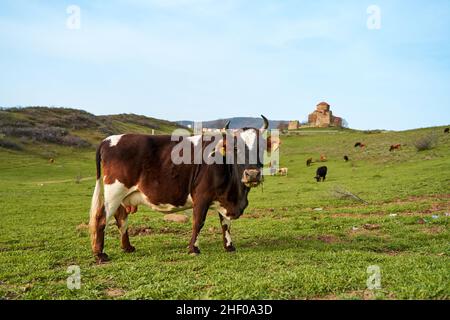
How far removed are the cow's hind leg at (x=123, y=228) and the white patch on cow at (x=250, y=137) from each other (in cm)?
329

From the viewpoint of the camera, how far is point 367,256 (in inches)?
306

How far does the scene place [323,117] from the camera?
4811 inches

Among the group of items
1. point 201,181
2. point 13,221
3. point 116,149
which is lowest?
→ point 13,221

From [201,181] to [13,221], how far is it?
10050 millimetres

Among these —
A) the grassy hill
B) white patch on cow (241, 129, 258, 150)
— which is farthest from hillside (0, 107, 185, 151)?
white patch on cow (241, 129, 258, 150)

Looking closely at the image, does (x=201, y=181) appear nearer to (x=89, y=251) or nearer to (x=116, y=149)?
(x=116, y=149)

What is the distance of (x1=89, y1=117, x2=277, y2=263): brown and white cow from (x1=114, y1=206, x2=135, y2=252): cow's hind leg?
0.51m

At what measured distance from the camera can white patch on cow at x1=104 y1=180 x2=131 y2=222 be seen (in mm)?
8672

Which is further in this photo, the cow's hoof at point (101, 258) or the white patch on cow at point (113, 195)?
the white patch on cow at point (113, 195)

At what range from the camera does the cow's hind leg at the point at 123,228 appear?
9.07 metres

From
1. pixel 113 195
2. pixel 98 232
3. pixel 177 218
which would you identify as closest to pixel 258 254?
pixel 113 195

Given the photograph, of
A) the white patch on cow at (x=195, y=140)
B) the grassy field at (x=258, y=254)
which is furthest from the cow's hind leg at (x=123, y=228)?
the white patch on cow at (x=195, y=140)

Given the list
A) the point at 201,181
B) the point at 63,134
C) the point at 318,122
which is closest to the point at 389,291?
the point at 201,181

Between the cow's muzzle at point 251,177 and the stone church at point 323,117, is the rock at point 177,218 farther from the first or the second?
the stone church at point 323,117
